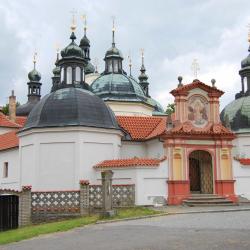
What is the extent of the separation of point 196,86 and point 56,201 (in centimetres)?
1079

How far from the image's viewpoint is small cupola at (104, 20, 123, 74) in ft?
130

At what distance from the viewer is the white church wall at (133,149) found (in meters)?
29.3

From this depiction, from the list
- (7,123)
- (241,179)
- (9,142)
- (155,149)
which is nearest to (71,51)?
(9,142)

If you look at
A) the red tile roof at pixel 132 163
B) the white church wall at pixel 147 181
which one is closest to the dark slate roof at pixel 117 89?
the red tile roof at pixel 132 163

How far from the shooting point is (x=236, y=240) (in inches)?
465

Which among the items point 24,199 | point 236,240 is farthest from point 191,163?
point 236,240

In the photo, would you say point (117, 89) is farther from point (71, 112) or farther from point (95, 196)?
point (95, 196)

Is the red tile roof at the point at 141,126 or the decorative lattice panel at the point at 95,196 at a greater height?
the red tile roof at the point at 141,126

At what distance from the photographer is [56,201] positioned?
21.4 meters

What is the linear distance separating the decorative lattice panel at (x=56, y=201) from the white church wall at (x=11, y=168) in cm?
885

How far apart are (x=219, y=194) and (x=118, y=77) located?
15.6 meters

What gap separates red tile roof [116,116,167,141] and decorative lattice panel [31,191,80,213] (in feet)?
30.0

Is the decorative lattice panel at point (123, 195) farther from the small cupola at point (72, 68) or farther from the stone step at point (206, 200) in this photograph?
the small cupola at point (72, 68)

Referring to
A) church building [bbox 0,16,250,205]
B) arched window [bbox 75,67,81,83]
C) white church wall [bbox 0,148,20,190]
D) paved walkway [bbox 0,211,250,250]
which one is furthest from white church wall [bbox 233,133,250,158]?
paved walkway [bbox 0,211,250,250]
